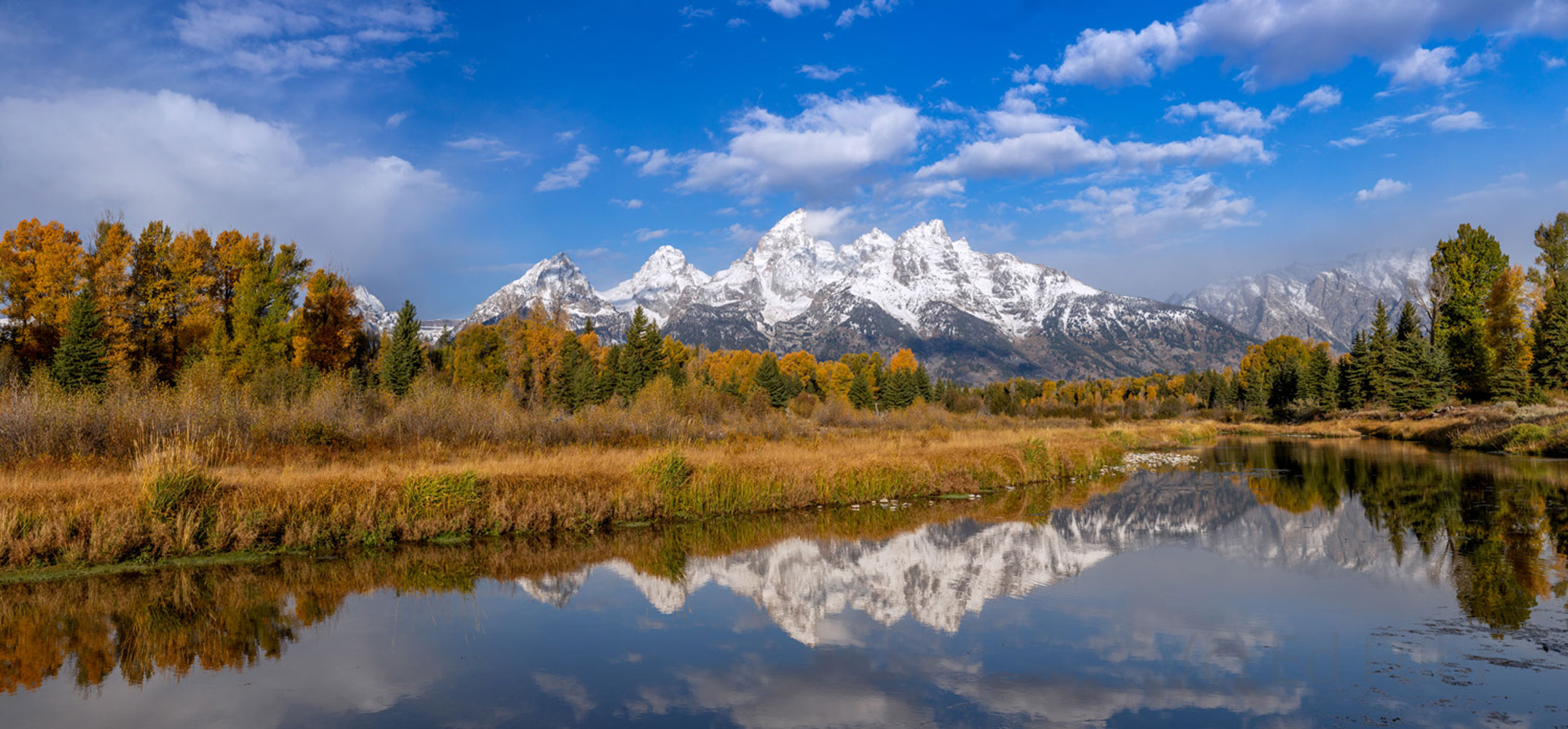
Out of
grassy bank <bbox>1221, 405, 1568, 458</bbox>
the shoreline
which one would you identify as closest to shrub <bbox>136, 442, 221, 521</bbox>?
the shoreline

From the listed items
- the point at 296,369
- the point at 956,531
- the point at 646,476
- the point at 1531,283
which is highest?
the point at 1531,283

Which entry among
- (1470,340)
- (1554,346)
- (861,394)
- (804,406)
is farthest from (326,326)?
(1470,340)

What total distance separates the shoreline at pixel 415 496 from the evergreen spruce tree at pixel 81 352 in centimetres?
2731

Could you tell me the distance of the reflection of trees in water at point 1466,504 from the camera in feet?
41.7

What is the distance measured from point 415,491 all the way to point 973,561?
12107 millimetres

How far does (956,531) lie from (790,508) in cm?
522

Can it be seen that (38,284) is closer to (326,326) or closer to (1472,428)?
(326,326)

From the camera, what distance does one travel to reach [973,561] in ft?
52.7

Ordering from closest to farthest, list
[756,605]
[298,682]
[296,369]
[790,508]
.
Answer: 1. [298,682]
2. [756,605]
3. [790,508]
4. [296,369]

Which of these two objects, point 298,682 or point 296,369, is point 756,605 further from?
point 296,369

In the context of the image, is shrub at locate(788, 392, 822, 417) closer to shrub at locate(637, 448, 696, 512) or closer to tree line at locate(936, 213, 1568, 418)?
tree line at locate(936, 213, 1568, 418)

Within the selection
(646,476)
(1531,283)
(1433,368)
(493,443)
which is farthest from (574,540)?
(1531,283)

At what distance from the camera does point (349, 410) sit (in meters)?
30.5

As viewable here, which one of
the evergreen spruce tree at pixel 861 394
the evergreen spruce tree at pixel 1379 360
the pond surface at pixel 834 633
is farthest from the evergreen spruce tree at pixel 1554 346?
the evergreen spruce tree at pixel 861 394
